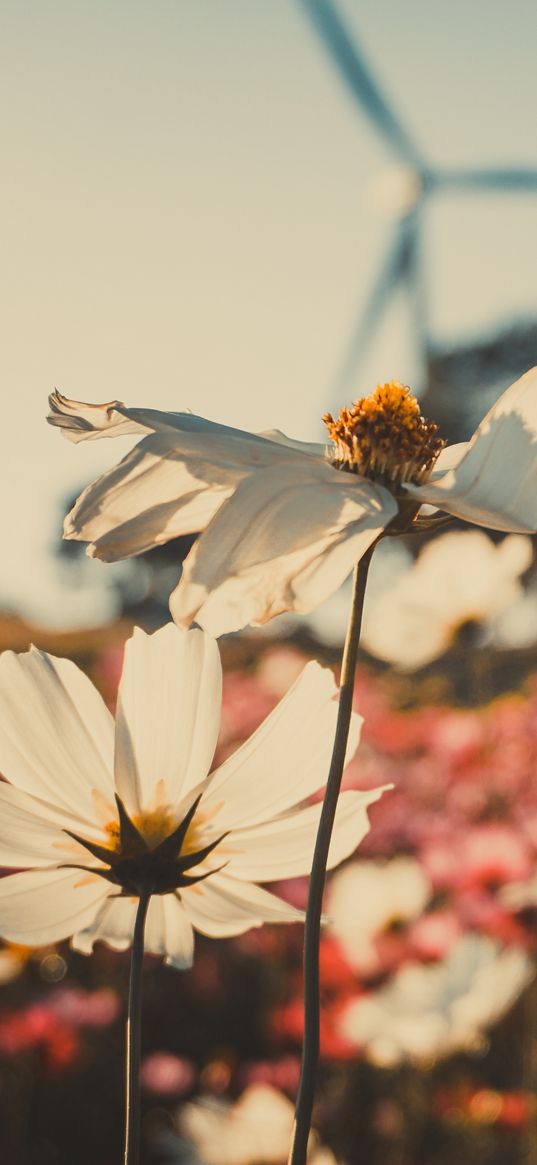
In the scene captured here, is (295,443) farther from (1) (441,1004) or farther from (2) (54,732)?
(1) (441,1004)

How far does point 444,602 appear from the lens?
48.2 inches

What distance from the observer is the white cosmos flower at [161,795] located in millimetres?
258

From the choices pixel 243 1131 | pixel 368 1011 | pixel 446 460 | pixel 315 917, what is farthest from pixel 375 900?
pixel 315 917

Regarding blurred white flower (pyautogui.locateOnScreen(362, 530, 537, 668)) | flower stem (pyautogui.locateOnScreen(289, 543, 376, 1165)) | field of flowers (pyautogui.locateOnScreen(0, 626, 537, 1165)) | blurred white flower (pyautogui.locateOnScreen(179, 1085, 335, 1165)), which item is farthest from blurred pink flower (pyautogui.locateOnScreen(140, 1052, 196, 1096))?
flower stem (pyautogui.locateOnScreen(289, 543, 376, 1165))

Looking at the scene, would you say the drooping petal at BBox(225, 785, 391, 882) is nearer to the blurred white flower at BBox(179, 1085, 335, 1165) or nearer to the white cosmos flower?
the white cosmos flower

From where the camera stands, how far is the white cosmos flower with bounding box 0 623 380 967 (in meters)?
0.26

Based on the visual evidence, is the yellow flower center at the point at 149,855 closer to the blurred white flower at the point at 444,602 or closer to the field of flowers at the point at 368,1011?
the field of flowers at the point at 368,1011

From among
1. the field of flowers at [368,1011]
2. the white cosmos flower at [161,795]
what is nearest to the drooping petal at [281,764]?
the white cosmos flower at [161,795]

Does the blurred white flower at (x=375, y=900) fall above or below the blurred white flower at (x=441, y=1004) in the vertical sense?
above

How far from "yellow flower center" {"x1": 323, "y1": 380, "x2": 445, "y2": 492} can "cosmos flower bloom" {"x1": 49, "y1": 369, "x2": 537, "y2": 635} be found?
38mm

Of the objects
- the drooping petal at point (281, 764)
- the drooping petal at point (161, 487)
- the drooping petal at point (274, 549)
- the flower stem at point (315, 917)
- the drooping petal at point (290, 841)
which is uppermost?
the drooping petal at point (161, 487)

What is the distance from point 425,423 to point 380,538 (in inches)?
4.4

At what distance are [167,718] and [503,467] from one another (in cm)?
10

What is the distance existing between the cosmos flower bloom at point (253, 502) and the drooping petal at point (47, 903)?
69 mm
